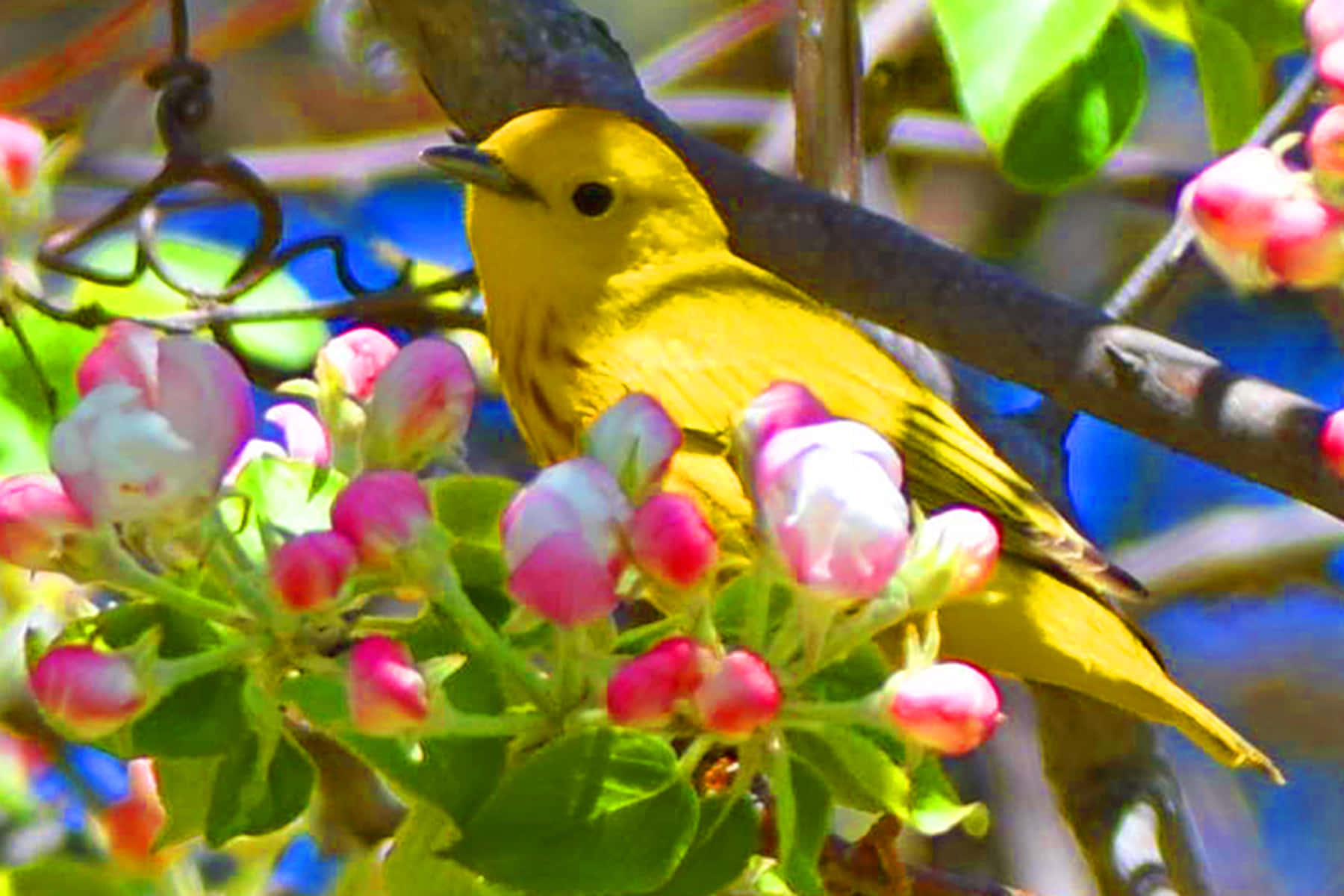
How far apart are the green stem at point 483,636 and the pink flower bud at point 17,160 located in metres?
1.06

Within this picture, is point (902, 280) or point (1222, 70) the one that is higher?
point (1222, 70)

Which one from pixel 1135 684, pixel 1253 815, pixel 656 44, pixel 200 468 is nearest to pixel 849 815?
pixel 1135 684

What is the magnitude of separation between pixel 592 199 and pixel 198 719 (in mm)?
1533

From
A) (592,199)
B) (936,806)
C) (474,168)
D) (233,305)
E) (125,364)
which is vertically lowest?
(233,305)

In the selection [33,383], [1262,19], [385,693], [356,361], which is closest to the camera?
[385,693]

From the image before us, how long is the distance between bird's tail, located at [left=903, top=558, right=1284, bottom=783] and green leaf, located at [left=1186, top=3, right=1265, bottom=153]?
697mm

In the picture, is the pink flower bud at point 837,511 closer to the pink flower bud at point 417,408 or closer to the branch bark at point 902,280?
the pink flower bud at point 417,408

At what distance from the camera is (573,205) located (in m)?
3.07

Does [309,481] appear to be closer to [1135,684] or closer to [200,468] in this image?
[200,468]

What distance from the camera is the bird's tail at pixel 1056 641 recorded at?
2811mm

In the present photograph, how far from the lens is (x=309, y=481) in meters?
1.81

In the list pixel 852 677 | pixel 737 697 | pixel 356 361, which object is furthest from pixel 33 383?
pixel 737 697

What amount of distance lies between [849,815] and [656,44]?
4499 millimetres

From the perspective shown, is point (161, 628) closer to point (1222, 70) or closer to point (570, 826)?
point (570, 826)
